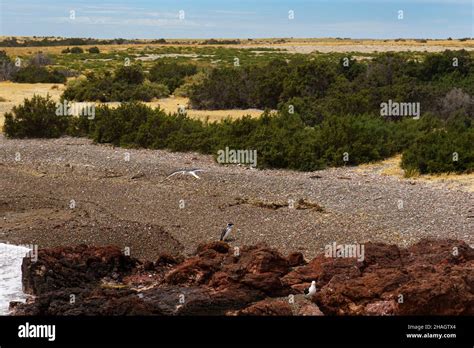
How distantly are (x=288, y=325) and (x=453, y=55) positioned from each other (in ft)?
82.0

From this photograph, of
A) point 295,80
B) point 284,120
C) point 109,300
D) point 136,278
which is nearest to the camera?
point 109,300

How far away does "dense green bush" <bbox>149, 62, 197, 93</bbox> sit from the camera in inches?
1400

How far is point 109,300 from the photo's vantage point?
30.8ft

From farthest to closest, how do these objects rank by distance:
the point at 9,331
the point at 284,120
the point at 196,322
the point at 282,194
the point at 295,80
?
1. the point at 295,80
2. the point at 284,120
3. the point at 282,194
4. the point at 196,322
5. the point at 9,331

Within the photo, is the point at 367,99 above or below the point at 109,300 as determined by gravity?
above

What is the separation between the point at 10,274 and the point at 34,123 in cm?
1264

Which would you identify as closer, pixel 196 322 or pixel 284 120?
pixel 196 322

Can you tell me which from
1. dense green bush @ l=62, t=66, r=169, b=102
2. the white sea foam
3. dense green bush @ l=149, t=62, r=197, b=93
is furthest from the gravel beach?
→ dense green bush @ l=149, t=62, r=197, b=93

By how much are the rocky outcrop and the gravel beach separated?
1446mm

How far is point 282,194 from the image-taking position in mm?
15859

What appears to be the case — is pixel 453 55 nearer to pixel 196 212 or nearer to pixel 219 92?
pixel 219 92

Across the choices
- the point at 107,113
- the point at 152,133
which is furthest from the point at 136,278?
the point at 107,113

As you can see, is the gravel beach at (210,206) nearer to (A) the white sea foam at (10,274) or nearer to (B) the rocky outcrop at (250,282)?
(A) the white sea foam at (10,274)

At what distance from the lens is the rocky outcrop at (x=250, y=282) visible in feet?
29.1
